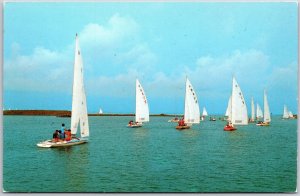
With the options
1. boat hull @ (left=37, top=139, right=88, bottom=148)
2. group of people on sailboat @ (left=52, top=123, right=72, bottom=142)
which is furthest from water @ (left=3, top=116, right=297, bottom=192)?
group of people on sailboat @ (left=52, top=123, right=72, bottom=142)

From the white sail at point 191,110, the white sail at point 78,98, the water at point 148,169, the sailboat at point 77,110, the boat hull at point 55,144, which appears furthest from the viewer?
the white sail at point 191,110

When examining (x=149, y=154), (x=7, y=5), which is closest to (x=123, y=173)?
(x=149, y=154)

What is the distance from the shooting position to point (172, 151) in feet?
57.0

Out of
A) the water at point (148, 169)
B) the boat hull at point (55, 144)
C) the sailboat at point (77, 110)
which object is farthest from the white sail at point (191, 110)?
the boat hull at point (55, 144)

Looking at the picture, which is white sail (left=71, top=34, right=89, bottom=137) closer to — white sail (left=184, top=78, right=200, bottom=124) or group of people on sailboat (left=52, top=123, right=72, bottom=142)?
group of people on sailboat (left=52, top=123, right=72, bottom=142)

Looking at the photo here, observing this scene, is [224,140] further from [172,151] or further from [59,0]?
[59,0]

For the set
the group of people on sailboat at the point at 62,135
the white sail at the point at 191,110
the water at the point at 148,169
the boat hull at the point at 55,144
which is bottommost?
the water at the point at 148,169

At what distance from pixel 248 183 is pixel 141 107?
17195 millimetres

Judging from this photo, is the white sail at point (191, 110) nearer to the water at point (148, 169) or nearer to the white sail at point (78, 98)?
the water at point (148, 169)

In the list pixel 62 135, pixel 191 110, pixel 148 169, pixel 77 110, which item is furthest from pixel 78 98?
pixel 191 110

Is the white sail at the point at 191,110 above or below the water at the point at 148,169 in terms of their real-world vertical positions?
above

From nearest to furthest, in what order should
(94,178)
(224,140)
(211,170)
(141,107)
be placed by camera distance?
(94,178)
(211,170)
(224,140)
(141,107)

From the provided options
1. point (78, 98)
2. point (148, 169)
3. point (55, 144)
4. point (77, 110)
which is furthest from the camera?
point (77, 110)

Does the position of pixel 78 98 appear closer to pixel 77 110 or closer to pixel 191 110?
pixel 77 110
